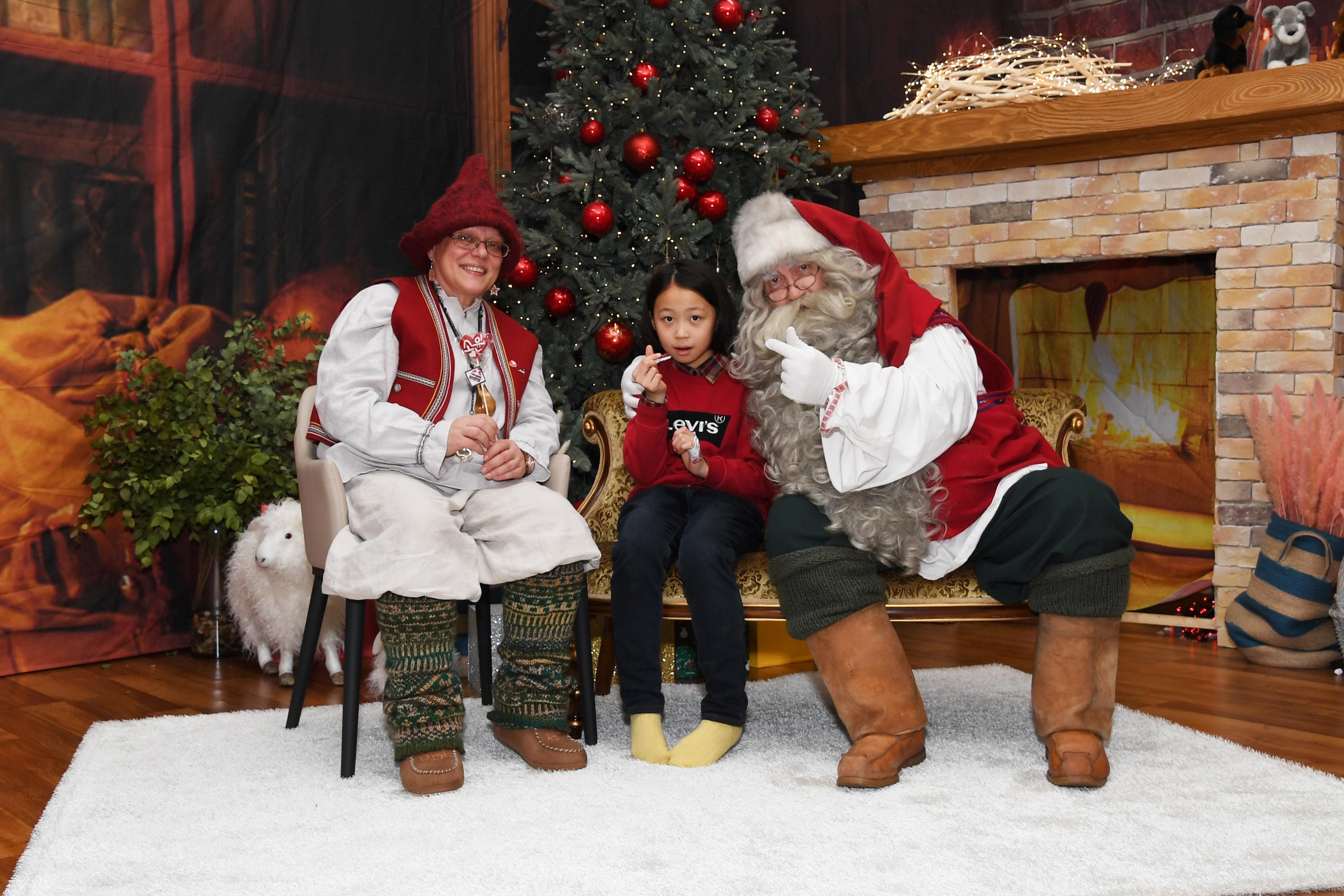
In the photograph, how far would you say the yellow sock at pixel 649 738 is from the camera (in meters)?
2.55

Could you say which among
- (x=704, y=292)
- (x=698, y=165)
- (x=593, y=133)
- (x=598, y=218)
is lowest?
(x=704, y=292)

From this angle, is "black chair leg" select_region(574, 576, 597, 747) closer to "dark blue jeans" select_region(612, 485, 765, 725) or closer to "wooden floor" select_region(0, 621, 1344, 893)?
"dark blue jeans" select_region(612, 485, 765, 725)

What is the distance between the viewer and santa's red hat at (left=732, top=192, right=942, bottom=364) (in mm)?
2582

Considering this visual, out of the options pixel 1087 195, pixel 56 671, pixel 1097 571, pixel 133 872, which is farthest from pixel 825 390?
pixel 56 671

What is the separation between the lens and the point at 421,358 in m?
2.68

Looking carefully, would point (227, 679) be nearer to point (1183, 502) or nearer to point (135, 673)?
point (135, 673)

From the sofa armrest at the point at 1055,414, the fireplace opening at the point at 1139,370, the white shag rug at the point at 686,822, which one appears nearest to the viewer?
the white shag rug at the point at 686,822

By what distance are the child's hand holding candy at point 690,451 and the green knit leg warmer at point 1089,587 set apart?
788mm

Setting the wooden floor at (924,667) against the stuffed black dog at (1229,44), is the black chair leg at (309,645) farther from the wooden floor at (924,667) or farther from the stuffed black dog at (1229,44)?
the stuffed black dog at (1229,44)

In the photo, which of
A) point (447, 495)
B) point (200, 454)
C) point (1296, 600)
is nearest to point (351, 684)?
point (447, 495)

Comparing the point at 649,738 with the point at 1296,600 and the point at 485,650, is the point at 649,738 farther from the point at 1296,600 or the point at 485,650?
the point at 1296,600

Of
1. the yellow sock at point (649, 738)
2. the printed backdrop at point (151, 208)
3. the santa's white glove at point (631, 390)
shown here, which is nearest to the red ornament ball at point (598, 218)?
the printed backdrop at point (151, 208)

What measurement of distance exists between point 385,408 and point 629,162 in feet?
5.35

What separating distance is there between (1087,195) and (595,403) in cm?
205
